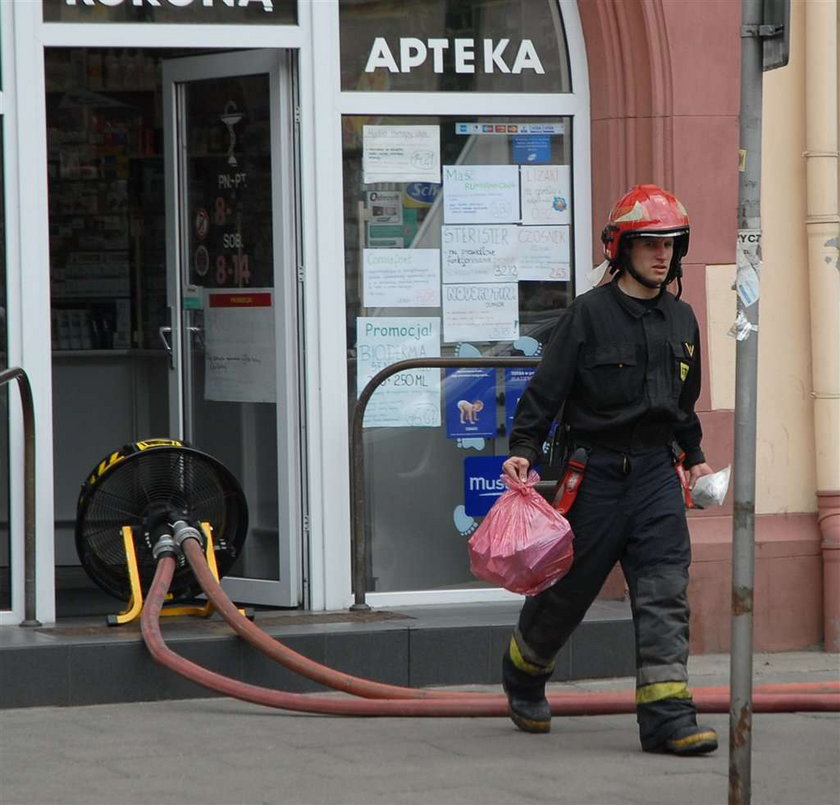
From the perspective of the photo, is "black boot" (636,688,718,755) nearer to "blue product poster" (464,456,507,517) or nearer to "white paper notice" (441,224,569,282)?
"blue product poster" (464,456,507,517)

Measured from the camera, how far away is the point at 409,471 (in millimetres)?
8516

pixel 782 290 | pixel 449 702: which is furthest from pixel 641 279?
pixel 782 290

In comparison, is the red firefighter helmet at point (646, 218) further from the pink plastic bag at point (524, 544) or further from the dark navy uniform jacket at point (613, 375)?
the pink plastic bag at point (524, 544)

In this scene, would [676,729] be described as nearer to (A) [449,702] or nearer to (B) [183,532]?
(A) [449,702]

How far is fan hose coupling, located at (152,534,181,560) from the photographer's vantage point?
7469mm

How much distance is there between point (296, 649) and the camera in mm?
7473

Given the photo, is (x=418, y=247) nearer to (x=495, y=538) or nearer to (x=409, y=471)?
(x=409, y=471)

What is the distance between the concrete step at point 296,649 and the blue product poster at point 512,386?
924 mm

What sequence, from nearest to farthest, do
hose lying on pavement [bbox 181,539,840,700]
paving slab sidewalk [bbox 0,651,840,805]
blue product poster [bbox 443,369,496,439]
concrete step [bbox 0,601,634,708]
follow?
paving slab sidewalk [bbox 0,651,840,805] < hose lying on pavement [bbox 181,539,840,700] < concrete step [bbox 0,601,634,708] < blue product poster [bbox 443,369,496,439]

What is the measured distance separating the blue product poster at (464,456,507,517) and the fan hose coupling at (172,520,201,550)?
1.51 m

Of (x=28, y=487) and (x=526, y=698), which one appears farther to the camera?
(x=28, y=487)

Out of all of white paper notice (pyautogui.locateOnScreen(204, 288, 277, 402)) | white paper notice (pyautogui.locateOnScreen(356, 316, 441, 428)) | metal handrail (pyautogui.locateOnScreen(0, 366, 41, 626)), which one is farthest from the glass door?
metal handrail (pyautogui.locateOnScreen(0, 366, 41, 626))

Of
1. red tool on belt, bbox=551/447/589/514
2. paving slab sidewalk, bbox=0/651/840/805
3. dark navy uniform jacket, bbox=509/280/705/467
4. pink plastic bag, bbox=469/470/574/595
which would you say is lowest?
paving slab sidewalk, bbox=0/651/840/805

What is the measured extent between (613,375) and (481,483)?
7.53ft
